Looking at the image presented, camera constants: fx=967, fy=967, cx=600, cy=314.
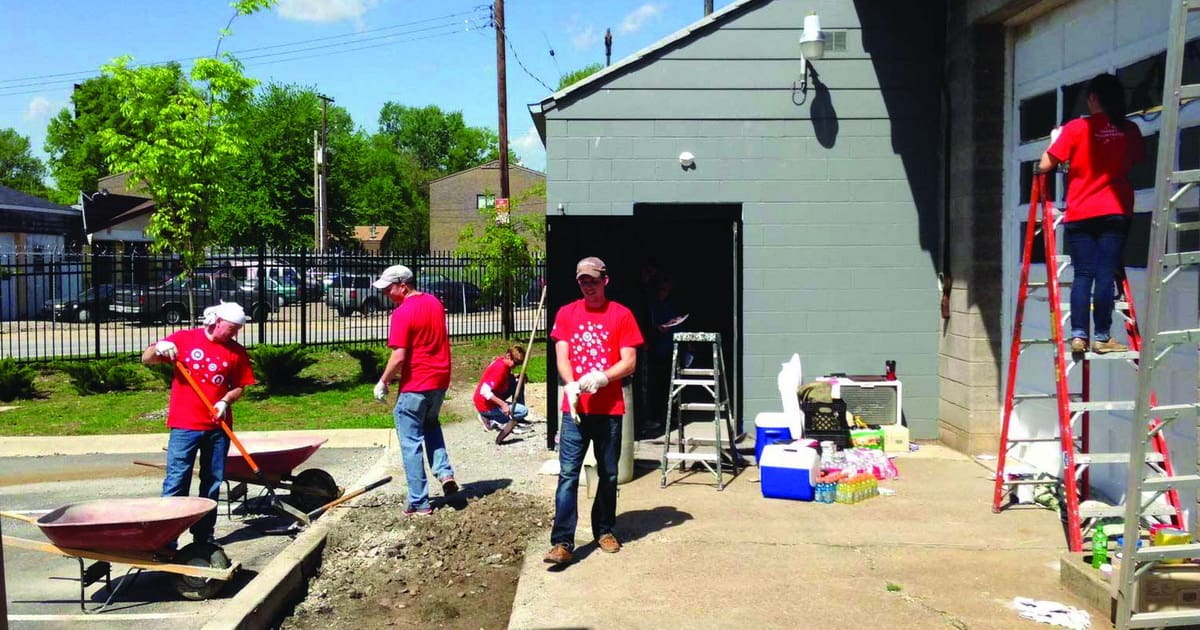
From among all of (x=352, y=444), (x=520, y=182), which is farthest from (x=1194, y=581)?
(x=520, y=182)

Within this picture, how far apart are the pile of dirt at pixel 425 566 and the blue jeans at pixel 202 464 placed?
2.67 ft

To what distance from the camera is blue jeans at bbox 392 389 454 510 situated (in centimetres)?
742

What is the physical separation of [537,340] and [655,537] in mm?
15230

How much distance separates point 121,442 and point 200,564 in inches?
227

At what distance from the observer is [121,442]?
10961mm

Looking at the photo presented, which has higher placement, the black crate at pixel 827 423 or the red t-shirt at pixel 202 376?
the red t-shirt at pixel 202 376

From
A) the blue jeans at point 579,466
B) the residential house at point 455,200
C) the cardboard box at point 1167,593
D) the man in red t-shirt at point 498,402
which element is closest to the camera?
the cardboard box at point 1167,593

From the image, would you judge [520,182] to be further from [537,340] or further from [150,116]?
[150,116]

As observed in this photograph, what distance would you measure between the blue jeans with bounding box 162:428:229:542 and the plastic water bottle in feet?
17.6

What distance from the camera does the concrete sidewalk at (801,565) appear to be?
520 centimetres

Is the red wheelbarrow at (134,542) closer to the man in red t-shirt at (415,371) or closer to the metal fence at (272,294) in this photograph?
the man in red t-shirt at (415,371)

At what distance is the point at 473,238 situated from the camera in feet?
68.9

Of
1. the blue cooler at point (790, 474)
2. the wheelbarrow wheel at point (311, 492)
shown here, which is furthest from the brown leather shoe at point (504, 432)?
the blue cooler at point (790, 474)

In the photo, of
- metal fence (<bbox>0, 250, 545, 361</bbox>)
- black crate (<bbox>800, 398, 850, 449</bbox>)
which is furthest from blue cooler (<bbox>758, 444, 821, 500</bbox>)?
metal fence (<bbox>0, 250, 545, 361</bbox>)
